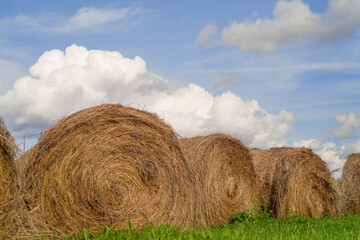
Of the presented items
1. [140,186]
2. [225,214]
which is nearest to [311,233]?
[225,214]

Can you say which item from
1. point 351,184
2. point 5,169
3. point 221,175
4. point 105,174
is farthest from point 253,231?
point 351,184

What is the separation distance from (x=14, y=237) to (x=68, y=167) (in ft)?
4.35

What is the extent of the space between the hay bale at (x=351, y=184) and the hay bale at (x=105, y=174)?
8.38m

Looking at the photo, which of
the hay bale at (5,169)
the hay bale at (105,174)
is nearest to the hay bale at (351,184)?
the hay bale at (105,174)

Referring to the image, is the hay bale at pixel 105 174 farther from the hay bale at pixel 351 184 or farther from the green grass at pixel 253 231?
the hay bale at pixel 351 184

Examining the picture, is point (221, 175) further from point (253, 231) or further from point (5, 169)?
point (5, 169)

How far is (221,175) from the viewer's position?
970 cm

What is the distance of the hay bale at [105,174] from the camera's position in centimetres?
667

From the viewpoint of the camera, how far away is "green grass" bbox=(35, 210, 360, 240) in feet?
20.2

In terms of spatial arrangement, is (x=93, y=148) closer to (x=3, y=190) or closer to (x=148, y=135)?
(x=148, y=135)

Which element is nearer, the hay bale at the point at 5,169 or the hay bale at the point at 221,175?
the hay bale at the point at 5,169

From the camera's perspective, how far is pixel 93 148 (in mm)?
7055

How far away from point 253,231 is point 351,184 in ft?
24.1

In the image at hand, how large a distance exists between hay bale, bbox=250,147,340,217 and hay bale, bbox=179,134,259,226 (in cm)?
66
